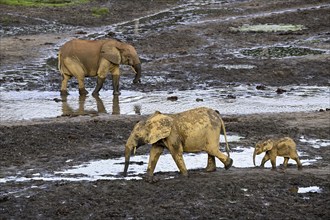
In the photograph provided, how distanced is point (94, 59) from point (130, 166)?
10304 mm

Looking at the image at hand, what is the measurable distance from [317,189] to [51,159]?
5435mm

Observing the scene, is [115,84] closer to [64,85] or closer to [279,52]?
[64,85]

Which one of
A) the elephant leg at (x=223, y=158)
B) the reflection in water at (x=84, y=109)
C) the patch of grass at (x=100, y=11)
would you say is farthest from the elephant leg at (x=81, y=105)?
the patch of grass at (x=100, y=11)

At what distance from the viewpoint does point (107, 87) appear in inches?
1110

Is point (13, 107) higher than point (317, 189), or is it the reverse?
point (317, 189)

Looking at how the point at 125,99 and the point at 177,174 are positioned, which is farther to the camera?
the point at 125,99

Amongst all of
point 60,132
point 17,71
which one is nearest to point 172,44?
point 17,71

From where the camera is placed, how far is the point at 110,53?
1043 inches

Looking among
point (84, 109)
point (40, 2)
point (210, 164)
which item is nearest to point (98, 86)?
point (84, 109)

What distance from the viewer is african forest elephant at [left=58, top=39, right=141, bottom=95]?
26578 millimetres

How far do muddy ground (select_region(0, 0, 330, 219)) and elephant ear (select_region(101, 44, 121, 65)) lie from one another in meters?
1.70

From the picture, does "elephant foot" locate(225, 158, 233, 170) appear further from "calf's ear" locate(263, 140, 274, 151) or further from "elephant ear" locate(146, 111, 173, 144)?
"elephant ear" locate(146, 111, 173, 144)

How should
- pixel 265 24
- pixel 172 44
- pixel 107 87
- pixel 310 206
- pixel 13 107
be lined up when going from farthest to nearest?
pixel 265 24, pixel 172 44, pixel 107 87, pixel 13 107, pixel 310 206

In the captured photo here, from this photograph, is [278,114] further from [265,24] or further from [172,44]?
[265,24]
